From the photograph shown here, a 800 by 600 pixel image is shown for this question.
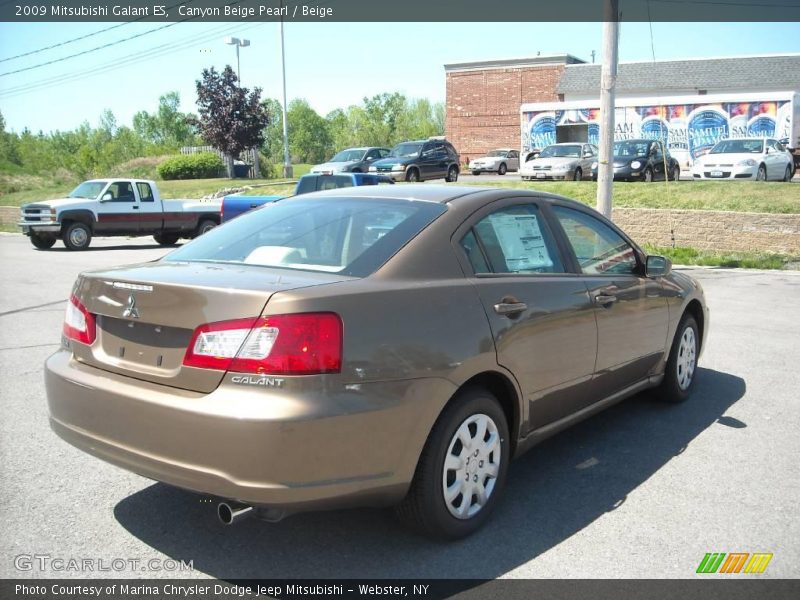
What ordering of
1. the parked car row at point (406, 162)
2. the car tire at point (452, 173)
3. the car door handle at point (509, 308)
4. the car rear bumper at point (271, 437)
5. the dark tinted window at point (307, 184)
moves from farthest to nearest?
1. the car tire at point (452, 173)
2. the parked car row at point (406, 162)
3. the dark tinted window at point (307, 184)
4. the car door handle at point (509, 308)
5. the car rear bumper at point (271, 437)

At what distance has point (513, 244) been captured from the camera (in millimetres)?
4262

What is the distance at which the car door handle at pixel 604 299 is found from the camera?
462 centimetres

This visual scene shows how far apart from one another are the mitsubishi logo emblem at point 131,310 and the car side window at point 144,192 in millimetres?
19038

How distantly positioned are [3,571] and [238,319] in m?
1.53

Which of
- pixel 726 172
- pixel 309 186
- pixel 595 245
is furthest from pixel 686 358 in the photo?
pixel 726 172

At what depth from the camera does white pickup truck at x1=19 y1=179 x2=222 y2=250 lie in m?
20.1

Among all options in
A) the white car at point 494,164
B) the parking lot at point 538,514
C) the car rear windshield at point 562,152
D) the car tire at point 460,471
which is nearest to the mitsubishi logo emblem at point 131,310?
the parking lot at point 538,514

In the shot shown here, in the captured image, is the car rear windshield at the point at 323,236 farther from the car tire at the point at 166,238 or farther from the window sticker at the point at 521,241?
the car tire at the point at 166,238

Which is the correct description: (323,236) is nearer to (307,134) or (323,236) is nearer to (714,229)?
(714,229)

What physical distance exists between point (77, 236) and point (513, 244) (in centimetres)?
1859

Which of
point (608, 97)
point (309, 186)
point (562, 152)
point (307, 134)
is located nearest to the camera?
point (608, 97)

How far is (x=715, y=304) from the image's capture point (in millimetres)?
10320

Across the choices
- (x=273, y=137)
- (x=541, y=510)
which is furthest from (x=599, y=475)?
(x=273, y=137)

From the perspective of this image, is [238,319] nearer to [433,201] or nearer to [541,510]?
[433,201]
